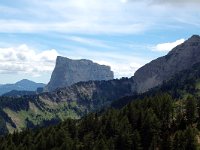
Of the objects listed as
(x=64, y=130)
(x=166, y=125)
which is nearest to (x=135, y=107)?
(x=166, y=125)

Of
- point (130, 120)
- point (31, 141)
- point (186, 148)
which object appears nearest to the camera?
point (186, 148)

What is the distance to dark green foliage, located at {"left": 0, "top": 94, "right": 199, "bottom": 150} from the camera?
153 meters

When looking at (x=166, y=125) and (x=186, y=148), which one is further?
(x=166, y=125)

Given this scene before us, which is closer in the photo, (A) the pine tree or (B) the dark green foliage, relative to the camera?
(B) the dark green foliage

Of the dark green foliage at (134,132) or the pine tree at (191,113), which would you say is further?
the pine tree at (191,113)

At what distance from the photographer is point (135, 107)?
194 meters

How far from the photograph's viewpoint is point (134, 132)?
163500 millimetres

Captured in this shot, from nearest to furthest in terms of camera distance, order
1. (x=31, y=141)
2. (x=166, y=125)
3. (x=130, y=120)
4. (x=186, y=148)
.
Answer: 1. (x=186, y=148)
2. (x=166, y=125)
3. (x=130, y=120)
4. (x=31, y=141)

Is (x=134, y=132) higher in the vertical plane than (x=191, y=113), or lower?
lower

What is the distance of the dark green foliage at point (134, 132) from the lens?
153m

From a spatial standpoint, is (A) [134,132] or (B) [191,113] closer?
(A) [134,132]

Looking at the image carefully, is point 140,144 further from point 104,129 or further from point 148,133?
point 104,129

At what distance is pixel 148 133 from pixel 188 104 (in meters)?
23.8

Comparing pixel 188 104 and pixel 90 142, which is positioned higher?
pixel 188 104
